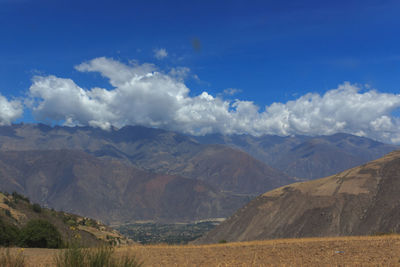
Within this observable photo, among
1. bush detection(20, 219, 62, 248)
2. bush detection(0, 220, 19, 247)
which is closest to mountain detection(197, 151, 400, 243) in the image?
bush detection(20, 219, 62, 248)

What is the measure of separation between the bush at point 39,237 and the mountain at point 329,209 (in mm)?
78453

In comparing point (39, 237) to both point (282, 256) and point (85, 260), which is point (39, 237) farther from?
point (282, 256)

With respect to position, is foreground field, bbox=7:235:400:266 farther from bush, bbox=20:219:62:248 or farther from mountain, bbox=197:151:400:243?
mountain, bbox=197:151:400:243

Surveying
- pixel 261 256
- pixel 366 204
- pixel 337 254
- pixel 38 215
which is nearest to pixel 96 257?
pixel 261 256

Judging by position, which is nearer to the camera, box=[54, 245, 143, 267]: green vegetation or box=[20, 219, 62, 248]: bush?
box=[54, 245, 143, 267]: green vegetation

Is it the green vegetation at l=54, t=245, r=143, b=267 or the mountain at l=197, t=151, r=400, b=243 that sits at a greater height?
the green vegetation at l=54, t=245, r=143, b=267

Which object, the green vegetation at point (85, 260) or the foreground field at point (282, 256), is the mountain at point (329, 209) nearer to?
the foreground field at point (282, 256)

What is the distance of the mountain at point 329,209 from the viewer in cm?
8631

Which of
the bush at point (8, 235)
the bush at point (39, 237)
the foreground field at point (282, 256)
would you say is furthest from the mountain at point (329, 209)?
the bush at point (8, 235)

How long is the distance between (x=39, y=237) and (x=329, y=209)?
9325 cm

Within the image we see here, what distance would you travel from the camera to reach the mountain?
86.3 meters

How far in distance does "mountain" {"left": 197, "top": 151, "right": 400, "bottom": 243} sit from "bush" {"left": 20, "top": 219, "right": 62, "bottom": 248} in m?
78.5

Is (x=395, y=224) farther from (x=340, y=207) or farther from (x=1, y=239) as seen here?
(x=1, y=239)

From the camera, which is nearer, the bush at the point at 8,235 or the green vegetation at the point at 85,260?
the green vegetation at the point at 85,260
